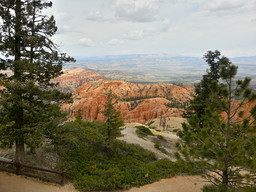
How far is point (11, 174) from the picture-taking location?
10.5 metres

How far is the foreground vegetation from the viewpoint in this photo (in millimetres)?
10969

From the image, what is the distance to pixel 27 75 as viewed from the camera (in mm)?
9883

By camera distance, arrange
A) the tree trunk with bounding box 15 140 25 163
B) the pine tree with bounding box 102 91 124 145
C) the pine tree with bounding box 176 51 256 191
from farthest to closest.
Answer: the pine tree with bounding box 102 91 124 145
the tree trunk with bounding box 15 140 25 163
the pine tree with bounding box 176 51 256 191

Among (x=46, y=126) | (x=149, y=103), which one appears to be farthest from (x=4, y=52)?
(x=149, y=103)

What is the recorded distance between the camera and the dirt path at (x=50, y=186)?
964cm

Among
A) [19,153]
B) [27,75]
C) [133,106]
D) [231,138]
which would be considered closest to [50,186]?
[19,153]

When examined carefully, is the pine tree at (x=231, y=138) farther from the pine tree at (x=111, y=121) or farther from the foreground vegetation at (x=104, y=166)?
the pine tree at (x=111, y=121)

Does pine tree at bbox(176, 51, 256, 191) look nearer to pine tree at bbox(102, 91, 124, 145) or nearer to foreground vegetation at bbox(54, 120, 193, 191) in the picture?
foreground vegetation at bbox(54, 120, 193, 191)

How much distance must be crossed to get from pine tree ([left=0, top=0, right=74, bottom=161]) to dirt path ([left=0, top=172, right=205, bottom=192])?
1.32 metres

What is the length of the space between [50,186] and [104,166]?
4.17 metres

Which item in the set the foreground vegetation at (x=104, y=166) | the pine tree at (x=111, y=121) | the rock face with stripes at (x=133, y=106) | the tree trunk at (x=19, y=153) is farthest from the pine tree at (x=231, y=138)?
the rock face with stripes at (x=133, y=106)

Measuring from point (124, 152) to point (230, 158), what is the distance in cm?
1090

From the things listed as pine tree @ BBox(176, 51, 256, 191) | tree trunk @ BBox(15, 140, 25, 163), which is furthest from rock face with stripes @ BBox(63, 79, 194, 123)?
pine tree @ BBox(176, 51, 256, 191)

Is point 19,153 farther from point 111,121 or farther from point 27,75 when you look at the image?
point 111,121
